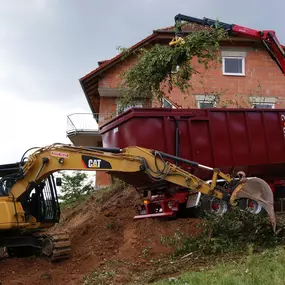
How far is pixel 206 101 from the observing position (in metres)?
19.4

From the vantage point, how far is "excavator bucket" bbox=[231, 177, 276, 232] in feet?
27.5

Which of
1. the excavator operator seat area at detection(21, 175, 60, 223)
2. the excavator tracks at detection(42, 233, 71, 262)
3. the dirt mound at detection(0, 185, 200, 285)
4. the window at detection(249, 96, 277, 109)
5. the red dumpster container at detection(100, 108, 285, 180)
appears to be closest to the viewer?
the dirt mound at detection(0, 185, 200, 285)

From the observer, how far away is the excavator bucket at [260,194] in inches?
330

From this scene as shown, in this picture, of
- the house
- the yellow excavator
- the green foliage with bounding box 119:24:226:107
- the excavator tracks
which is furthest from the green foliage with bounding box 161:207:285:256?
the house

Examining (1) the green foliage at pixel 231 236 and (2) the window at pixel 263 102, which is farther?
(2) the window at pixel 263 102

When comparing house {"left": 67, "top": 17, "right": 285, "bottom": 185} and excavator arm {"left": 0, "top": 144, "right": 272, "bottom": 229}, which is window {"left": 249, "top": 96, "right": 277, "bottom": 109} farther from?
excavator arm {"left": 0, "top": 144, "right": 272, "bottom": 229}

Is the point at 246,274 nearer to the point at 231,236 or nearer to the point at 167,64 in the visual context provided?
the point at 231,236

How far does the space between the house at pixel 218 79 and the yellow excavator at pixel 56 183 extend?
12.4 m

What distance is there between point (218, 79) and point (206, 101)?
154 inches

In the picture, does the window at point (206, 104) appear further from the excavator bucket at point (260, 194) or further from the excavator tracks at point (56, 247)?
the excavator tracks at point (56, 247)

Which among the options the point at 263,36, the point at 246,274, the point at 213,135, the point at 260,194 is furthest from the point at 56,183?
the point at 263,36

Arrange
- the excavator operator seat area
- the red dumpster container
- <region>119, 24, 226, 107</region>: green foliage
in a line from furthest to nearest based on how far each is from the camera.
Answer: <region>119, 24, 226, 107</region>: green foliage < the red dumpster container < the excavator operator seat area

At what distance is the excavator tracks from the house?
12.5 metres

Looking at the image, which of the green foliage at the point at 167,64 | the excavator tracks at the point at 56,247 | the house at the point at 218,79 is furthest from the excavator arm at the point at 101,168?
the house at the point at 218,79
